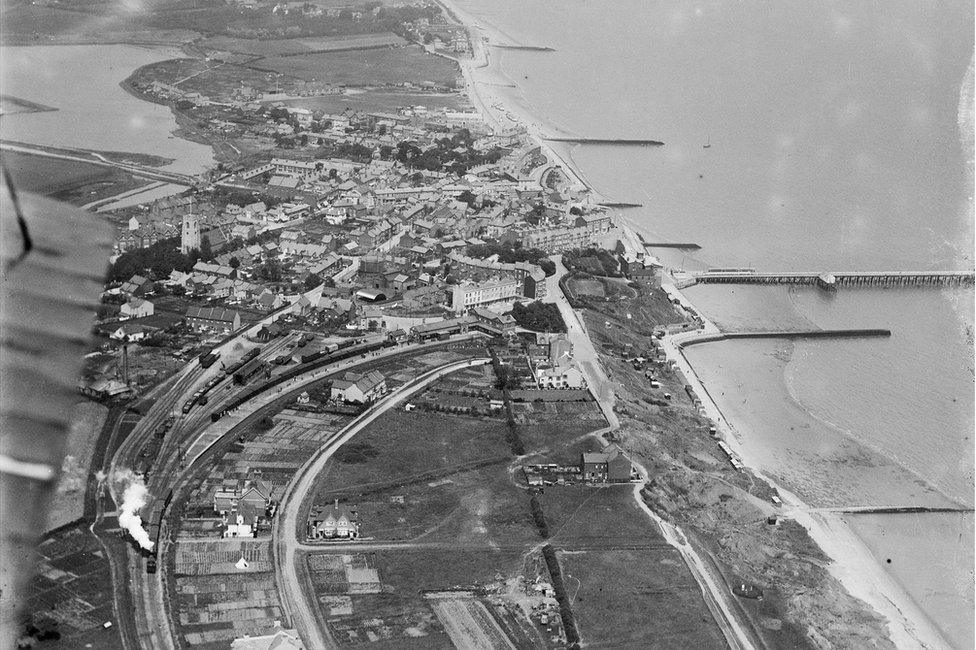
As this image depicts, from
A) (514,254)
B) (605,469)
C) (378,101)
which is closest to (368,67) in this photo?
(378,101)

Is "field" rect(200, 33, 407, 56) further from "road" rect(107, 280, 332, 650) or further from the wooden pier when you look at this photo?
"road" rect(107, 280, 332, 650)

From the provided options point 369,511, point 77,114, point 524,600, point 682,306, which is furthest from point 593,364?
point 77,114

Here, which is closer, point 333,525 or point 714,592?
point 714,592

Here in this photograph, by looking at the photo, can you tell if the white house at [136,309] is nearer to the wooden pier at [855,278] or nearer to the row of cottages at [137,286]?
the row of cottages at [137,286]

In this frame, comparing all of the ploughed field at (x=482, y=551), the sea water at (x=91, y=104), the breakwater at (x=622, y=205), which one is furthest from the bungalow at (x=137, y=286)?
the breakwater at (x=622, y=205)

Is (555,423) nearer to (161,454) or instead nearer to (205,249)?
(161,454)
